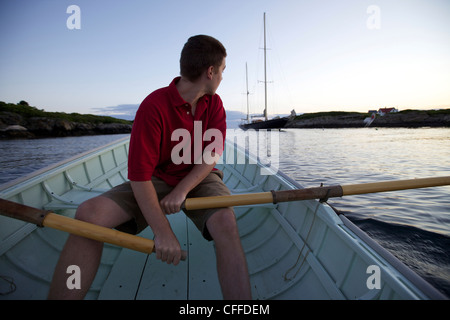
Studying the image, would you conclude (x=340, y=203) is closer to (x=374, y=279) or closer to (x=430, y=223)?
(x=430, y=223)

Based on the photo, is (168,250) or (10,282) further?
(10,282)

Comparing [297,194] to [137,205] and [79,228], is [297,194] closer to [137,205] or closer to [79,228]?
[137,205]

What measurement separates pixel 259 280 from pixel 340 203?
445 centimetres

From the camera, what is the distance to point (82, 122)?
58.7 metres

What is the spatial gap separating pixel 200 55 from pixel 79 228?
1350 millimetres

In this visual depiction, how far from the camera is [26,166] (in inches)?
536

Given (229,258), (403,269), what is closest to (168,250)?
(229,258)

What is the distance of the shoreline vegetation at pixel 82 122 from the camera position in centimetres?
3944

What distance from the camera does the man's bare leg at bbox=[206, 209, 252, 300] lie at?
138cm

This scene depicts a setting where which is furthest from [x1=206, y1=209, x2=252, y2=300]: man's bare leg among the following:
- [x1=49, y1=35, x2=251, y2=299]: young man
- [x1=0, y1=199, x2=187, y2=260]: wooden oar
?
[x1=0, y1=199, x2=187, y2=260]: wooden oar

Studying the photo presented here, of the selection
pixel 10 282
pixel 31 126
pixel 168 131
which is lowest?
pixel 10 282

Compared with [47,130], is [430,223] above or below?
below
